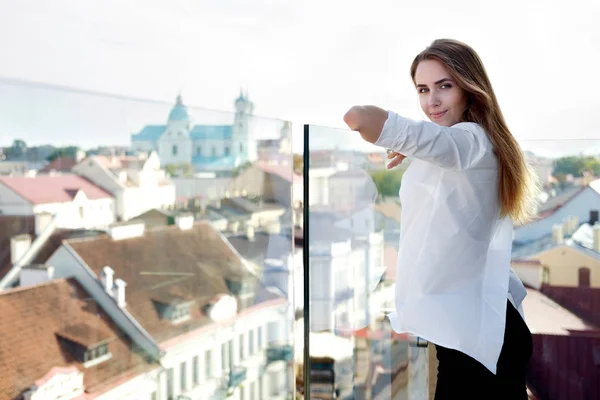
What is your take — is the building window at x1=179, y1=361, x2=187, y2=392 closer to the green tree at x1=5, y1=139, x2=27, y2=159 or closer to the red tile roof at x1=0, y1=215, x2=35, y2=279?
the red tile roof at x1=0, y1=215, x2=35, y2=279

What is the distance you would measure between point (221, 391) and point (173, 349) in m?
0.18

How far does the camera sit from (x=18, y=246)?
4.61ft

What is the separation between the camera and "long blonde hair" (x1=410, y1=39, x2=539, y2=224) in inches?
44.6

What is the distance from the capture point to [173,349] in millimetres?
1783

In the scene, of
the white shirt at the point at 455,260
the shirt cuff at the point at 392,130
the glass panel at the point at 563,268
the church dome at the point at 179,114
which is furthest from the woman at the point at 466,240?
the glass panel at the point at 563,268

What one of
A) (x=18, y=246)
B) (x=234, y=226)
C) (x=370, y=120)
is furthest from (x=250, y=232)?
(x=370, y=120)

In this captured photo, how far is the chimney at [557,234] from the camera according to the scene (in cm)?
238

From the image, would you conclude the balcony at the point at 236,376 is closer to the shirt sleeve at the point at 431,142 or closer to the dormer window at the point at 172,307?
the dormer window at the point at 172,307

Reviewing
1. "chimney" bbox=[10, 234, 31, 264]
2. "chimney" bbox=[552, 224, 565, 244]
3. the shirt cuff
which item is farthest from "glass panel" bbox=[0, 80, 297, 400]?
"chimney" bbox=[552, 224, 565, 244]

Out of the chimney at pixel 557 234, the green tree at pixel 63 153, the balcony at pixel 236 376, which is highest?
the green tree at pixel 63 153

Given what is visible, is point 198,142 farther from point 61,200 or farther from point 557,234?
point 557,234

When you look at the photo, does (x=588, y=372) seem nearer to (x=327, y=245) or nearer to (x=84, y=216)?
(x=327, y=245)

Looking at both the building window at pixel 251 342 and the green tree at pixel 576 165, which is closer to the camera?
the building window at pixel 251 342

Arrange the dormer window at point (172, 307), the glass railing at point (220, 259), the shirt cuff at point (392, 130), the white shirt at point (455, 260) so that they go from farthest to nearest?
the dormer window at point (172, 307) < the glass railing at point (220, 259) < the white shirt at point (455, 260) < the shirt cuff at point (392, 130)
